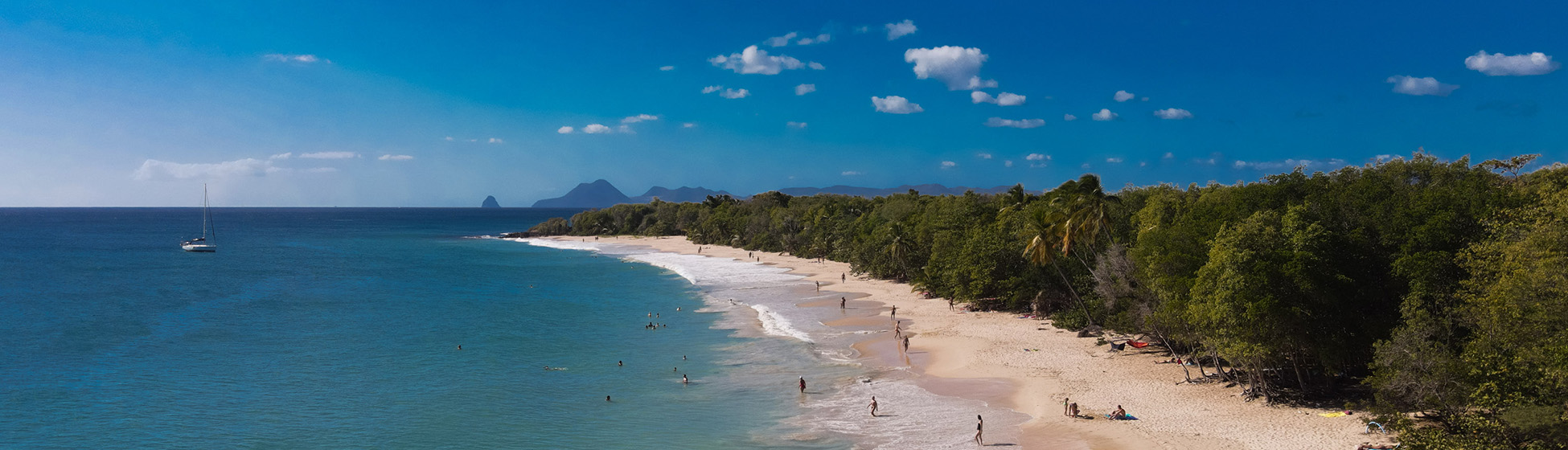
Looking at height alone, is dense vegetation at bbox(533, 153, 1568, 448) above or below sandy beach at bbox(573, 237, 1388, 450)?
above

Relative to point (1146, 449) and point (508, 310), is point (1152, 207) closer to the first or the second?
point (1146, 449)

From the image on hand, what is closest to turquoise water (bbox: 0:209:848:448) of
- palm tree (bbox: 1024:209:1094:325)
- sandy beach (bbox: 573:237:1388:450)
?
sandy beach (bbox: 573:237:1388:450)

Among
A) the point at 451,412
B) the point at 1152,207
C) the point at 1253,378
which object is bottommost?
the point at 451,412

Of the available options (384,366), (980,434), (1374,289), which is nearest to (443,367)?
(384,366)

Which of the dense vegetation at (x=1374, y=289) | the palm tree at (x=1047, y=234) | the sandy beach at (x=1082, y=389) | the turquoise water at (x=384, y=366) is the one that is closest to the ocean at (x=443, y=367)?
the turquoise water at (x=384, y=366)

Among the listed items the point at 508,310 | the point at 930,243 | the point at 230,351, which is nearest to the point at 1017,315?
the point at 930,243

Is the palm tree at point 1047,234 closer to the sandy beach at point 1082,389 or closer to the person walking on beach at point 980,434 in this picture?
the sandy beach at point 1082,389

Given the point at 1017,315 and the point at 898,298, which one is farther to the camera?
the point at 898,298

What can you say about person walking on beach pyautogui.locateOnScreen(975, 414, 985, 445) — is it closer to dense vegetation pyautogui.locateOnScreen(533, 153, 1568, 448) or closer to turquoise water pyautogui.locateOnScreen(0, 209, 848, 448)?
turquoise water pyautogui.locateOnScreen(0, 209, 848, 448)
